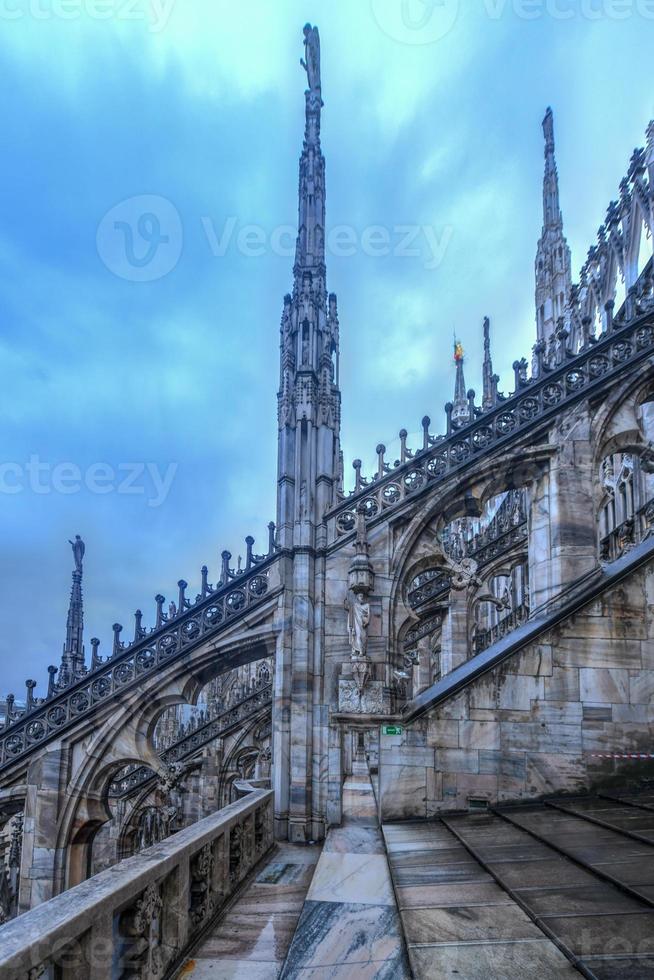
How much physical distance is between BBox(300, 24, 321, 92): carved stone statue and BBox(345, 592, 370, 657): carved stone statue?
1452cm

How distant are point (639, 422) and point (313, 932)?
11526 mm

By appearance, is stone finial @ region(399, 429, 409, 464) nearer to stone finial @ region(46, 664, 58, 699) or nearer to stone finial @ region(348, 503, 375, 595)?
stone finial @ region(348, 503, 375, 595)

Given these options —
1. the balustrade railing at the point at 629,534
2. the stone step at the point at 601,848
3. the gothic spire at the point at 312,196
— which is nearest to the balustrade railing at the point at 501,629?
the balustrade railing at the point at 629,534

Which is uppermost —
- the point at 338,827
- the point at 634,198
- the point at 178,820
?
the point at 634,198

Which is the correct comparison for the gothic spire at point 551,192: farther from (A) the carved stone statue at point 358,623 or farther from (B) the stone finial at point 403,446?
(A) the carved stone statue at point 358,623

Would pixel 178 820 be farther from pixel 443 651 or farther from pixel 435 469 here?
pixel 435 469

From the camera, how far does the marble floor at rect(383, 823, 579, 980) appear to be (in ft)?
10.8

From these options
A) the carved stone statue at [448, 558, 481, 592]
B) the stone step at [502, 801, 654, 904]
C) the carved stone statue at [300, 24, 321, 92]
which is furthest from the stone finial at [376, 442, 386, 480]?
the carved stone statue at [300, 24, 321, 92]

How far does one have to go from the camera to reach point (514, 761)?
802cm

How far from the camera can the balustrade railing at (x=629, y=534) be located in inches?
634

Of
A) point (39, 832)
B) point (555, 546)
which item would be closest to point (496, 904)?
point (555, 546)

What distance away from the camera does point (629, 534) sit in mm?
17500

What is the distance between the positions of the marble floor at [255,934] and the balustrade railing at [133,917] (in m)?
0.14

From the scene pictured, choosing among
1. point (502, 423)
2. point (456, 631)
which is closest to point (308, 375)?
point (502, 423)
